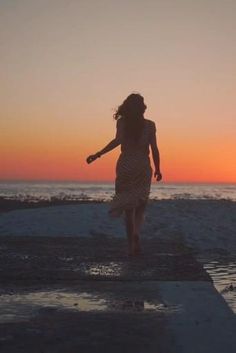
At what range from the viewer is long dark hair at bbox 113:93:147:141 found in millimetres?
7598

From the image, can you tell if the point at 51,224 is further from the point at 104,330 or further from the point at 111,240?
the point at 104,330

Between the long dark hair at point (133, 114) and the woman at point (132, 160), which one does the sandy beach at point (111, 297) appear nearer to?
the woman at point (132, 160)

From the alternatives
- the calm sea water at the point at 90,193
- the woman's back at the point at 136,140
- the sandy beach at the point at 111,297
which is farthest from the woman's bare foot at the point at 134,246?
the calm sea water at the point at 90,193

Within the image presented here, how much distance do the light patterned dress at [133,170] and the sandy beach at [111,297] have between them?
0.73 m

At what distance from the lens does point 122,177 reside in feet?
25.3

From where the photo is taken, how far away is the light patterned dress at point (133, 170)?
764cm

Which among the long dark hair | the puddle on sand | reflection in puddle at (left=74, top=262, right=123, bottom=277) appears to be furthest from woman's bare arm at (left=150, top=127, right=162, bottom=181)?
the puddle on sand

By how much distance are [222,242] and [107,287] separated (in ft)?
19.6

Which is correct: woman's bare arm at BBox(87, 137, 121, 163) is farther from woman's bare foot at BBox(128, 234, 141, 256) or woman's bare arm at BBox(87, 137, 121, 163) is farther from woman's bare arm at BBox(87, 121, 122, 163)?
woman's bare foot at BBox(128, 234, 141, 256)

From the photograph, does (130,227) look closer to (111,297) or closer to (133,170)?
(133,170)

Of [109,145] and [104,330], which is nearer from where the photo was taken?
[104,330]

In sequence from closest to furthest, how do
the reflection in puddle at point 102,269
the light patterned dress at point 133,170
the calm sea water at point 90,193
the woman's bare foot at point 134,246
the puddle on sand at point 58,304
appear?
the puddle on sand at point 58,304
the reflection in puddle at point 102,269
the woman's bare foot at point 134,246
the light patterned dress at point 133,170
the calm sea water at point 90,193

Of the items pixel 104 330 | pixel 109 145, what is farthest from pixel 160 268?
pixel 104 330

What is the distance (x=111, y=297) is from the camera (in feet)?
15.0
